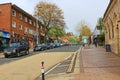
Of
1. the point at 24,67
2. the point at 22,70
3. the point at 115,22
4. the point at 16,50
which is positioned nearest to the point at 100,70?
the point at 22,70

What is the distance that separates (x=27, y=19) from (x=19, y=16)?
7852 millimetres

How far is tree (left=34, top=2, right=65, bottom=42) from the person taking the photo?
72938 millimetres

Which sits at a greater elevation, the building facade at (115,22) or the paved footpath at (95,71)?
the building facade at (115,22)

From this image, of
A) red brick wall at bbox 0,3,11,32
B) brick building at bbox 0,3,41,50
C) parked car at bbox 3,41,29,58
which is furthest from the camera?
red brick wall at bbox 0,3,11,32

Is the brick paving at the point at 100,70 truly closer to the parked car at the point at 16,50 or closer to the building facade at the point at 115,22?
the building facade at the point at 115,22

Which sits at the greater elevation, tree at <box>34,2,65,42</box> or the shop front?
tree at <box>34,2,65,42</box>

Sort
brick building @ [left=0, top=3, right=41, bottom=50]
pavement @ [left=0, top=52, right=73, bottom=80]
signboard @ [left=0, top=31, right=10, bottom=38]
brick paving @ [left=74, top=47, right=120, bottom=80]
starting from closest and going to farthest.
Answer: brick paving @ [left=74, top=47, right=120, bottom=80]
pavement @ [left=0, top=52, right=73, bottom=80]
signboard @ [left=0, top=31, right=10, bottom=38]
brick building @ [left=0, top=3, right=41, bottom=50]

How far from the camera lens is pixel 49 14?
72812mm

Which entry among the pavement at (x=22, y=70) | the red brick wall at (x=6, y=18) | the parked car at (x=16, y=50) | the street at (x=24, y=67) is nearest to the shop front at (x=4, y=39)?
the red brick wall at (x=6, y=18)

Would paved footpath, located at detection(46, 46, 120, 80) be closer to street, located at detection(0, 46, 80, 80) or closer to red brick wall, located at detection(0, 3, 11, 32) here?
street, located at detection(0, 46, 80, 80)

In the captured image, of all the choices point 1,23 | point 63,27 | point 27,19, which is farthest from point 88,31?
point 1,23

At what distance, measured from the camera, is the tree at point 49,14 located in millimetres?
72938

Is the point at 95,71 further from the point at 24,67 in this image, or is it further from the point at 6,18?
the point at 6,18

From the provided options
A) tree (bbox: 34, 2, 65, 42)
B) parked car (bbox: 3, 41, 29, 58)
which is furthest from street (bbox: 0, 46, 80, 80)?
tree (bbox: 34, 2, 65, 42)
